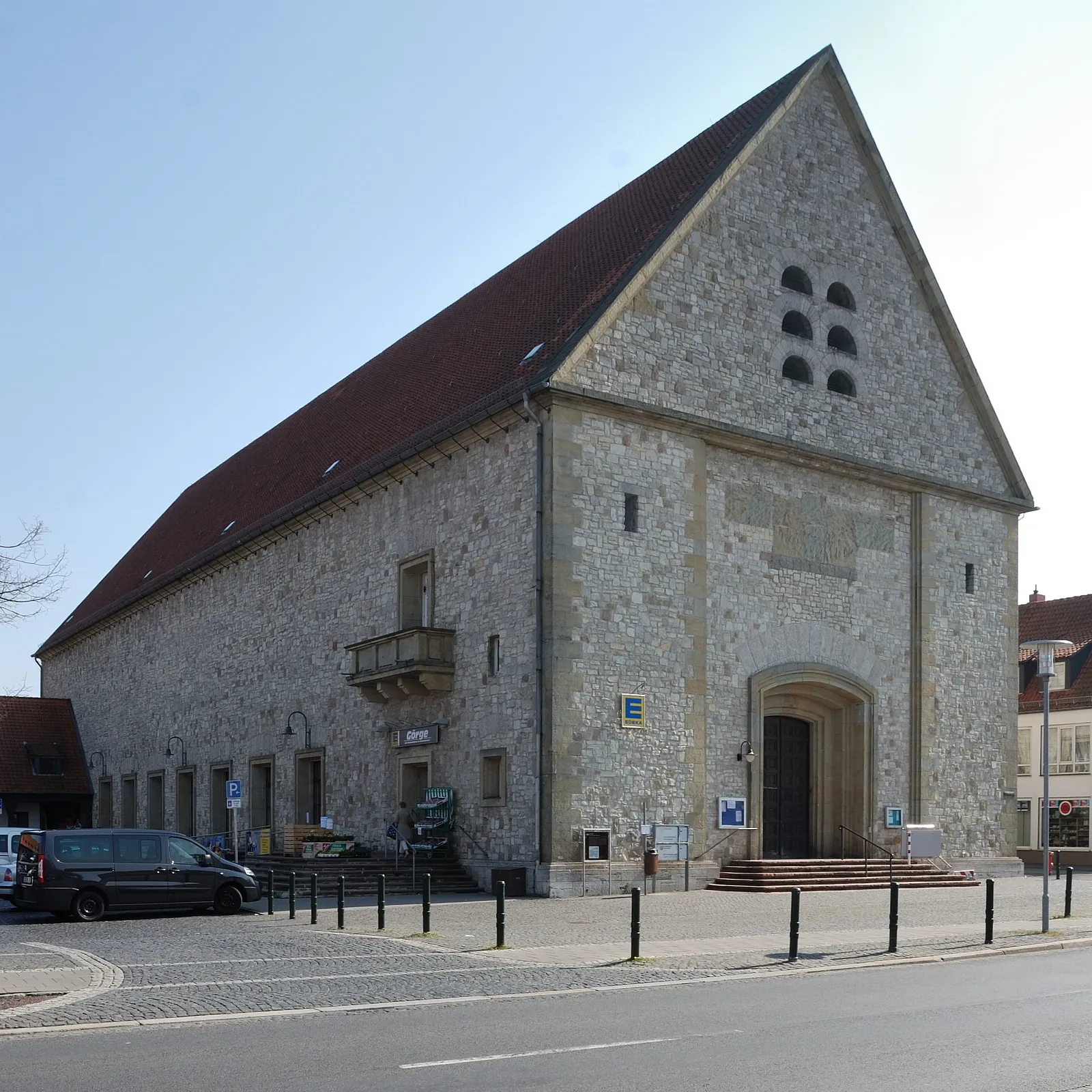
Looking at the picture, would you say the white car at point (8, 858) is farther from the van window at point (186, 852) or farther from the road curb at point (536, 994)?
the road curb at point (536, 994)

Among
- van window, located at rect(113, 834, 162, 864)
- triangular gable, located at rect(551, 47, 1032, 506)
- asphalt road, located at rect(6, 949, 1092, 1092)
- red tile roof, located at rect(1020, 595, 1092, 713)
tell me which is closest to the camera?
asphalt road, located at rect(6, 949, 1092, 1092)

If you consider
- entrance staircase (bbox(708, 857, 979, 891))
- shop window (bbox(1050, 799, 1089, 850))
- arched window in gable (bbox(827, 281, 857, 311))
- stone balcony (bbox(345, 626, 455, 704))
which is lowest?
shop window (bbox(1050, 799, 1089, 850))

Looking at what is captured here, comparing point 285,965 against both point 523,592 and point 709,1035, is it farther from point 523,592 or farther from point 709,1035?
point 523,592

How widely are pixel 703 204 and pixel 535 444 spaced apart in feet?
22.7

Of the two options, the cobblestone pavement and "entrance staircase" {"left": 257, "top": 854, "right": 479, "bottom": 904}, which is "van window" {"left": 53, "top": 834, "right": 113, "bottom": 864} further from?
"entrance staircase" {"left": 257, "top": 854, "right": 479, "bottom": 904}

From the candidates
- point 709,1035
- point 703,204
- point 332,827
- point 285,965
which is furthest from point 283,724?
point 709,1035

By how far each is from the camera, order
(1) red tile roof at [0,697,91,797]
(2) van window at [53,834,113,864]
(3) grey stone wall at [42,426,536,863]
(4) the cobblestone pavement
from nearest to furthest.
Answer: (4) the cobblestone pavement → (2) van window at [53,834,113,864] → (3) grey stone wall at [42,426,536,863] → (1) red tile roof at [0,697,91,797]

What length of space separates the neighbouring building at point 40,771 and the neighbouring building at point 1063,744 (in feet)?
114

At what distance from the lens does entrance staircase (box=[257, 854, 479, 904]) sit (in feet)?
90.2

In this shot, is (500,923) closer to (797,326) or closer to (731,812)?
(731,812)

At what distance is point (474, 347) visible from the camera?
34.6 meters

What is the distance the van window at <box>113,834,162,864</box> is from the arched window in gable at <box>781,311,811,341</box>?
1761cm

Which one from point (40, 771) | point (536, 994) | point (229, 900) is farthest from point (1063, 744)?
point (536, 994)

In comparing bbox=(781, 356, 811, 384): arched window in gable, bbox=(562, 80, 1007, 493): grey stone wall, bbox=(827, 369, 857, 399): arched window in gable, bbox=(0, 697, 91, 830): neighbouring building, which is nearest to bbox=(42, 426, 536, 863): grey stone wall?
bbox=(562, 80, 1007, 493): grey stone wall
